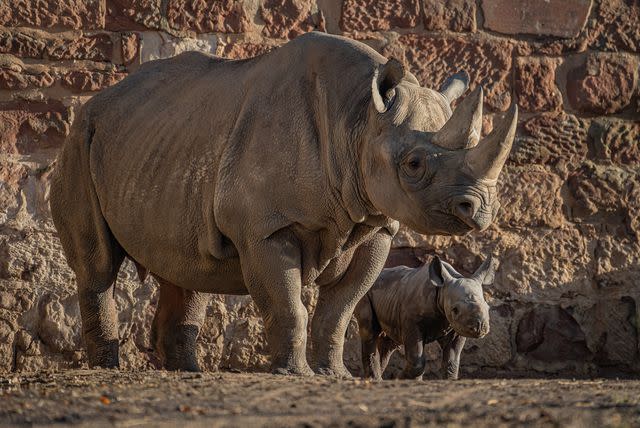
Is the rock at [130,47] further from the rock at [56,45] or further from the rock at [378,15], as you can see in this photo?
the rock at [378,15]

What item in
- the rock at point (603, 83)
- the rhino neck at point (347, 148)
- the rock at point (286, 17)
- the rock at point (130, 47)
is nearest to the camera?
the rhino neck at point (347, 148)

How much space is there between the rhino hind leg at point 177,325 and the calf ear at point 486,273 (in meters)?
1.53

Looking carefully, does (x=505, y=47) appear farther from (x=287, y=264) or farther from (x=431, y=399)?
(x=431, y=399)

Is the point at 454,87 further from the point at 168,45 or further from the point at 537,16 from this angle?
the point at 168,45

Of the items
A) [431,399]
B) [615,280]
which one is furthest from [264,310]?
[615,280]

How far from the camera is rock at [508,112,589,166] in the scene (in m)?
8.44

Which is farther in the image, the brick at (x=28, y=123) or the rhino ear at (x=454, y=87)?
the brick at (x=28, y=123)

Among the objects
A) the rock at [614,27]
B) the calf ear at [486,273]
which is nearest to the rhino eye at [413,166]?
the calf ear at [486,273]

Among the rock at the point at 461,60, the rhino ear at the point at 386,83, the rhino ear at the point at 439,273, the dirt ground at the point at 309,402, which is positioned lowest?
the dirt ground at the point at 309,402

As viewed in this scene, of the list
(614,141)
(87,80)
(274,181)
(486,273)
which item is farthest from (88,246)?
(614,141)

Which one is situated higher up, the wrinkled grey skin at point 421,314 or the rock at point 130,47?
the rock at point 130,47

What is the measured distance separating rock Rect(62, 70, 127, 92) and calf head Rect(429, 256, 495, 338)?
2.29 m

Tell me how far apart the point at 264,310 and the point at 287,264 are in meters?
0.24

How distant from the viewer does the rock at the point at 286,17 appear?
328 inches
